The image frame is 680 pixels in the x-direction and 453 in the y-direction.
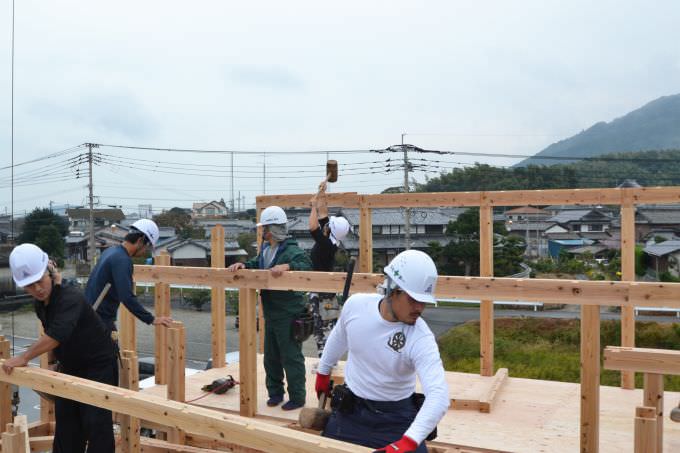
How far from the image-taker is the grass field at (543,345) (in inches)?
658

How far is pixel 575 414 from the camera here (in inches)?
219

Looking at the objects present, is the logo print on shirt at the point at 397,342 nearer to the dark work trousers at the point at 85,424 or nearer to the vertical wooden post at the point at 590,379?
the vertical wooden post at the point at 590,379

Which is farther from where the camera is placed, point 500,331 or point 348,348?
point 500,331

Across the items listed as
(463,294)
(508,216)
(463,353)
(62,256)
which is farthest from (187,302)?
(463,294)

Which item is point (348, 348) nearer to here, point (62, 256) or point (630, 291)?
point (630, 291)

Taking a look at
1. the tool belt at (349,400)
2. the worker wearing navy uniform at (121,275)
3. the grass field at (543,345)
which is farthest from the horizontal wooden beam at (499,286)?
the grass field at (543,345)

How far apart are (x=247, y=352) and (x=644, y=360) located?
10.7 feet

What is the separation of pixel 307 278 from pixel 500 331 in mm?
17900

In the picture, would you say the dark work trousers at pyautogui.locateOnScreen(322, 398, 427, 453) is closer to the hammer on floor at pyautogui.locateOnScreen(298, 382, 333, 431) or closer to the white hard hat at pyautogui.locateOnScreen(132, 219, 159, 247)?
the hammer on floor at pyautogui.locateOnScreen(298, 382, 333, 431)

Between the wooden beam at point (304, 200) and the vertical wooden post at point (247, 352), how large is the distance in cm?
250

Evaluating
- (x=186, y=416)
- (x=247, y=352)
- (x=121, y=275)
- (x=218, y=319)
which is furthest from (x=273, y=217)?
(x=186, y=416)

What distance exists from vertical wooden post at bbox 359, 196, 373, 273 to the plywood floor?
1.64 meters

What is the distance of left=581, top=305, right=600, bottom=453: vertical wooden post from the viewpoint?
13.7 ft

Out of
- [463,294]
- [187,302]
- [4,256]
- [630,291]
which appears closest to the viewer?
[630,291]
